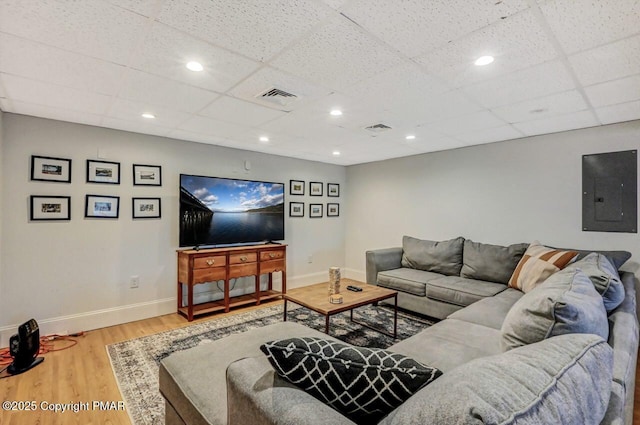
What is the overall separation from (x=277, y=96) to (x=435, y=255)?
2.96 metres

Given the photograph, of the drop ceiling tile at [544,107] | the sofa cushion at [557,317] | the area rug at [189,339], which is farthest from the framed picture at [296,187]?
the sofa cushion at [557,317]

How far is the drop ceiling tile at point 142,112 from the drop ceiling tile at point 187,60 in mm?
752

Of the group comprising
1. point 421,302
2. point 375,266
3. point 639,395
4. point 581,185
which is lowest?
point 639,395

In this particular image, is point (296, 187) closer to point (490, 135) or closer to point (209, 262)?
point (209, 262)

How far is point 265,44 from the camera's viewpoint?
1695mm

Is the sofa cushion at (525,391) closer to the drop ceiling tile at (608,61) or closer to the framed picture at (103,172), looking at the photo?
the drop ceiling tile at (608,61)

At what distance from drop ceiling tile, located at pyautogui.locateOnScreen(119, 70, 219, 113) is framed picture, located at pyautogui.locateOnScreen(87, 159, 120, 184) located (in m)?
1.27

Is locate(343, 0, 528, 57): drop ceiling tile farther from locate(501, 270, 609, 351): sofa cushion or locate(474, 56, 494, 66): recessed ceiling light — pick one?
locate(501, 270, 609, 351): sofa cushion

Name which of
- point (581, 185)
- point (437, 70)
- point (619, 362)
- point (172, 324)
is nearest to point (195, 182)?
point (172, 324)

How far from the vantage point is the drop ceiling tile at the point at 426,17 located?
1373 millimetres

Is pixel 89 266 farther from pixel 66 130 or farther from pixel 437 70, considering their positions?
pixel 437 70

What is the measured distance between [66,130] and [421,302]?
4.34 metres

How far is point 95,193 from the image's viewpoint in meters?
3.33

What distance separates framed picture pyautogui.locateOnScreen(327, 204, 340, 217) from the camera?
5.73 metres
